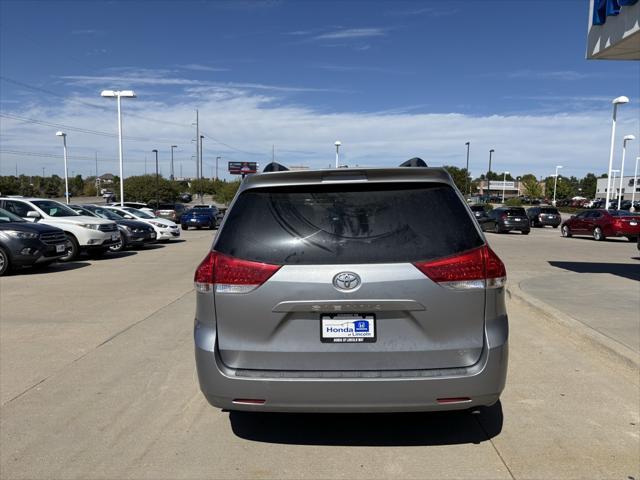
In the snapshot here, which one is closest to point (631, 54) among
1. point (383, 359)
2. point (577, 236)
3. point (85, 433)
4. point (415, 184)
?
point (415, 184)

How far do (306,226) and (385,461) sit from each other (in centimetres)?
163

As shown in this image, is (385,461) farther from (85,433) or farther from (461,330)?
(85,433)

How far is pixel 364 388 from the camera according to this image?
302 cm

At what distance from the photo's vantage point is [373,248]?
10.0 ft

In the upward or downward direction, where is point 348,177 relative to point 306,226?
upward

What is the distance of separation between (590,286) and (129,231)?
14477mm

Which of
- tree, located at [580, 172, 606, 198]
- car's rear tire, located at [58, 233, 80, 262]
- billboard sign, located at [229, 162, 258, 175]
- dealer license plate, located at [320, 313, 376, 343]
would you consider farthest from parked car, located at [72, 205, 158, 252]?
tree, located at [580, 172, 606, 198]

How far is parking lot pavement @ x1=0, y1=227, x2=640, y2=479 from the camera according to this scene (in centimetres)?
326

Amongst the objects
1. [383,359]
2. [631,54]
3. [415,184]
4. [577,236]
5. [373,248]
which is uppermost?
[631,54]

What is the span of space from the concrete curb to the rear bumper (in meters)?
2.70

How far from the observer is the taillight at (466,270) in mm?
3043

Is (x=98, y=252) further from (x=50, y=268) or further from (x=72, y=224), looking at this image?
(x=50, y=268)

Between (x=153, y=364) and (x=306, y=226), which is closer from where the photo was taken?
(x=306, y=226)

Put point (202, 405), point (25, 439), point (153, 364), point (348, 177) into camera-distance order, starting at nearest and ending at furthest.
Result: point (348, 177) < point (25, 439) < point (202, 405) < point (153, 364)
